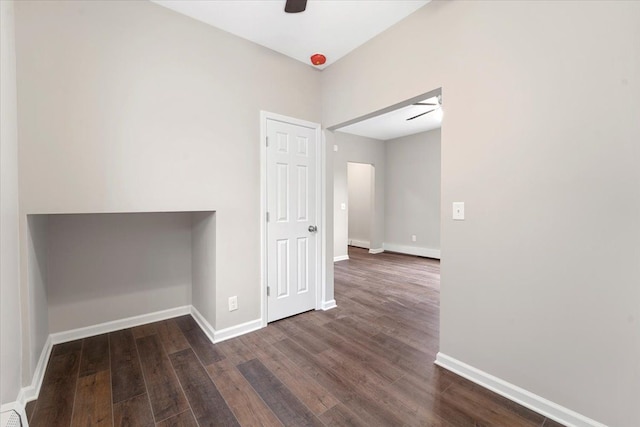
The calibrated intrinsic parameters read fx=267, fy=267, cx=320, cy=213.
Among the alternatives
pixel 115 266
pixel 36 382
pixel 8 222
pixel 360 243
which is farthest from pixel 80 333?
pixel 360 243

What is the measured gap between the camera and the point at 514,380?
1717 mm

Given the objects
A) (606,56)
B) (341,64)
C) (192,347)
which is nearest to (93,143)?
(192,347)

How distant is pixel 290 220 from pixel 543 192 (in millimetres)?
2112

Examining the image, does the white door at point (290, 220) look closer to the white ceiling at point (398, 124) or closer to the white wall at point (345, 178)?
the white ceiling at point (398, 124)

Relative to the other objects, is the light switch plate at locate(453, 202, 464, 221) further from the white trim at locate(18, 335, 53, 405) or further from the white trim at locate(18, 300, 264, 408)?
the white trim at locate(18, 335, 53, 405)

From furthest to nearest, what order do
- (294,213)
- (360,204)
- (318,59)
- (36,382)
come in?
(360,204) → (294,213) → (318,59) → (36,382)

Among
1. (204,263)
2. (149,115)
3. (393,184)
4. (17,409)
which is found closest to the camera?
(17,409)

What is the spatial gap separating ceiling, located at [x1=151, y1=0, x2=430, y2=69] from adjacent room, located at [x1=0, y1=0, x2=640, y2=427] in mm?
20

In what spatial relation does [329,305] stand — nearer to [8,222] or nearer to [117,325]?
[117,325]

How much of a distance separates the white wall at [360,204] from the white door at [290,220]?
161 inches

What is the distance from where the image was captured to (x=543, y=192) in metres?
1.60

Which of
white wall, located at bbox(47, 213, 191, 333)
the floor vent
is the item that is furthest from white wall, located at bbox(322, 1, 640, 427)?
white wall, located at bbox(47, 213, 191, 333)

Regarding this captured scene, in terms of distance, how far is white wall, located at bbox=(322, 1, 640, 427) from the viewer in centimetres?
135

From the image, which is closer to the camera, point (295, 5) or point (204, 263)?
point (295, 5)
